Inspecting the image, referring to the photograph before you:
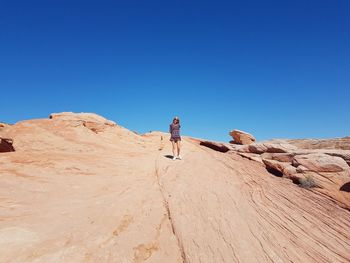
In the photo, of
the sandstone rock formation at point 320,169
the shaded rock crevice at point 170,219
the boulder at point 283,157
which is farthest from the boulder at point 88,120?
the boulder at point 283,157

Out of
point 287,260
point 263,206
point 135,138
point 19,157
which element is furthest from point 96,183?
point 135,138

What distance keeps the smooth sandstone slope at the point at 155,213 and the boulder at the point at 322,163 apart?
1.51 m

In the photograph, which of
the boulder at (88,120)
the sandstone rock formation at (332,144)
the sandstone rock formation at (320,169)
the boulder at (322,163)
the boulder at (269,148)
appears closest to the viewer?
the sandstone rock formation at (320,169)

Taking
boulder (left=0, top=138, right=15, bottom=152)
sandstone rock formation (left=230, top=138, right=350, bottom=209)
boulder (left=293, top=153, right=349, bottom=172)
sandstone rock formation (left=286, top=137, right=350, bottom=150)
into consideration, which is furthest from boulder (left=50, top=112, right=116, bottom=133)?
sandstone rock formation (left=286, top=137, right=350, bottom=150)

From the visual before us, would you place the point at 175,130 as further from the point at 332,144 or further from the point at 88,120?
the point at 332,144

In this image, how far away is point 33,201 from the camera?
7.10 metres

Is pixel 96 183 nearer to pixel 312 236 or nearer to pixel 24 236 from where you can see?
pixel 24 236

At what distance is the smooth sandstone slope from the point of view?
5.25 metres

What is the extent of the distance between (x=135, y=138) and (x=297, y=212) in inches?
535

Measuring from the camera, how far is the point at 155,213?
691cm

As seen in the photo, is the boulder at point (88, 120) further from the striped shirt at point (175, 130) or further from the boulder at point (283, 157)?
the boulder at point (283, 157)

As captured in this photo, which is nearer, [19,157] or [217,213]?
[217,213]

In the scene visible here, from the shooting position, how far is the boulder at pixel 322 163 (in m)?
11.4

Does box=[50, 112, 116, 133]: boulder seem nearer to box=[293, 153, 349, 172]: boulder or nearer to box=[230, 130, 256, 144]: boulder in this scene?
box=[230, 130, 256, 144]: boulder
